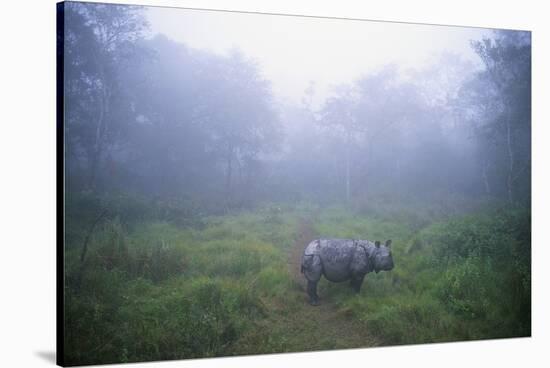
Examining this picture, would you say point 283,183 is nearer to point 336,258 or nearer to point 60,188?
point 336,258

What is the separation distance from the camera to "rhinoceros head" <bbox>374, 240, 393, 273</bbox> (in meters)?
11.0

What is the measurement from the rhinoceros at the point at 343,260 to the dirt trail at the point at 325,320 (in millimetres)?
87

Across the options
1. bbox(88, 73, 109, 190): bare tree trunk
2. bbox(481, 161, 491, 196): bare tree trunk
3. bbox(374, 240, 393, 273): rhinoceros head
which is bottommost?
bbox(374, 240, 393, 273): rhinoceros head

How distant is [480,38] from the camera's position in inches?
462

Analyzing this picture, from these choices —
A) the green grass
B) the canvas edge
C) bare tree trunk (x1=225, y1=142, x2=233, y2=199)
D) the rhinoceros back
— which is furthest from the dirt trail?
the canvas edge

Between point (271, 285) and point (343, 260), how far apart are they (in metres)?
1.04

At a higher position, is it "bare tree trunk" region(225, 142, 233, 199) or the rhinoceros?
"bare tree trunk" region(225, 142, 233, 199)

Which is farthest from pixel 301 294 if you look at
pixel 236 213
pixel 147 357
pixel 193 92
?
pixel 193 92

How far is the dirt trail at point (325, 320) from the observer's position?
1061cm

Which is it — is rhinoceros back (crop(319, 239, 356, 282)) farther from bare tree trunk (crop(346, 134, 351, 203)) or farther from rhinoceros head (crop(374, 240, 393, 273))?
bare tree trunk (crop(346, 134, 351, 203))

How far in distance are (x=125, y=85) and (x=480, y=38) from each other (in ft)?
16.7

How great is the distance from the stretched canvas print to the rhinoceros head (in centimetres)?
3

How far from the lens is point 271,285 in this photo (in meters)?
10.5

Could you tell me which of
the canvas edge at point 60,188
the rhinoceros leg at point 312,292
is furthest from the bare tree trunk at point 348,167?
the canvas edge at point 60,188
